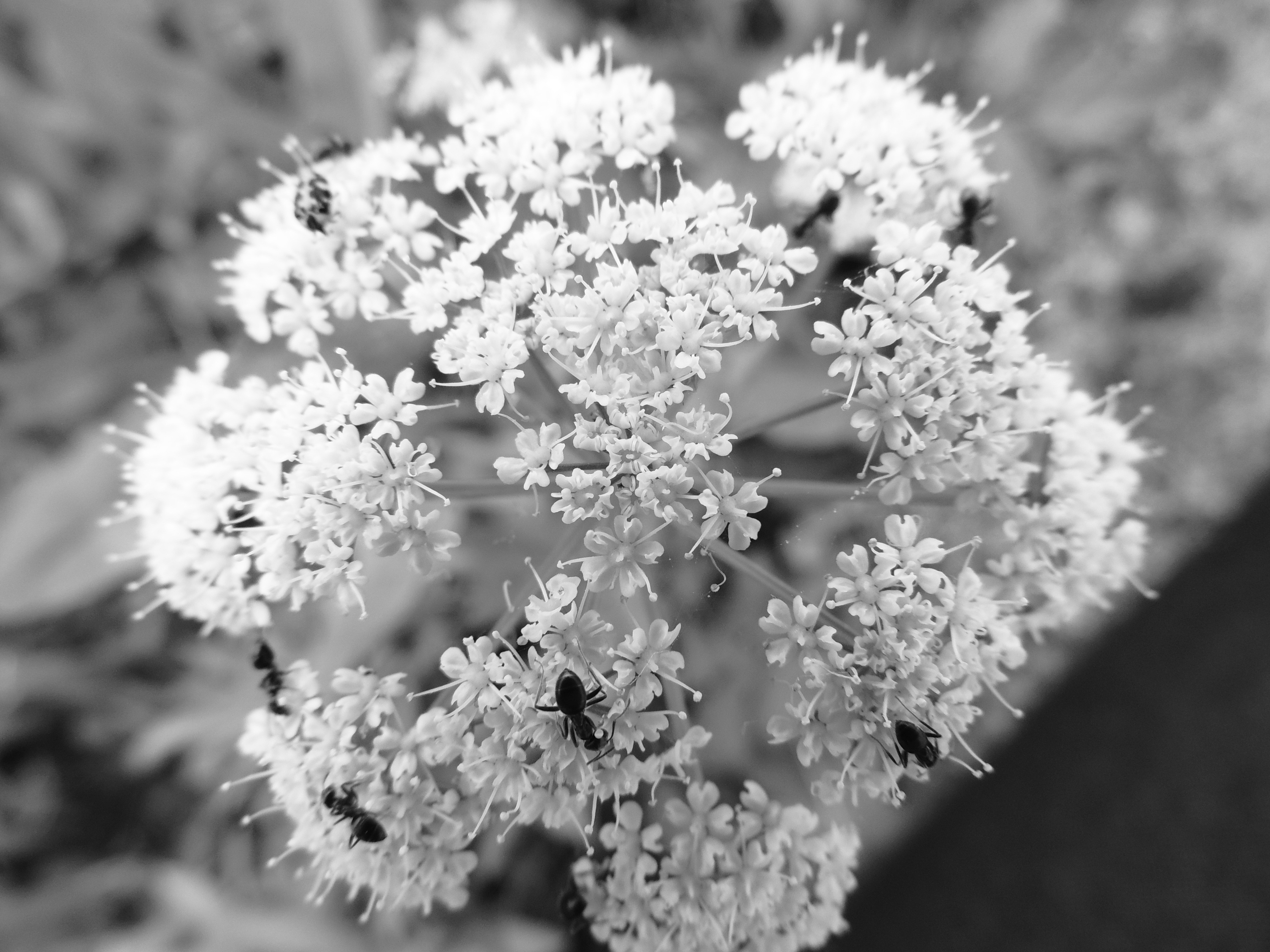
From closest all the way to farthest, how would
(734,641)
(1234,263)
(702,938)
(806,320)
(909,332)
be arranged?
(909,332) → (702,938) → (734,641) → (806,320) → (1234,263)

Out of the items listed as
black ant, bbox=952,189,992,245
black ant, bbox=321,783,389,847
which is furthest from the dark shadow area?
black ant, bbox=321,783,389,847

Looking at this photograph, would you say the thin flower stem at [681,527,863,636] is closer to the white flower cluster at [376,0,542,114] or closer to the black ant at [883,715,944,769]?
the black ant at [883,715,944,769]

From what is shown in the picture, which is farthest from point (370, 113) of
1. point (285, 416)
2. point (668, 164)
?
point (285, 416)

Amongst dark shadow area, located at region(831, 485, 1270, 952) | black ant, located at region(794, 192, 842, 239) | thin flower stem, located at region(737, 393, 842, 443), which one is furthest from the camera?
dark shadow area, located at region(831, 485, 1270, 952)

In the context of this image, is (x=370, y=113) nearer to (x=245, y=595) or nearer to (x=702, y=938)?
(x=245, y=595)

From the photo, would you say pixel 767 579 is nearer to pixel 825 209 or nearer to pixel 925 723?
pixel 925 723

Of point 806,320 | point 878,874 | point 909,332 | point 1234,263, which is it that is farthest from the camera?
point 1234,263

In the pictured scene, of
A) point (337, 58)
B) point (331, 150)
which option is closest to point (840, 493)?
point (331, 150)

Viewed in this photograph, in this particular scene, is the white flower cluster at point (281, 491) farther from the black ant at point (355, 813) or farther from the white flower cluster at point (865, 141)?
the white flower cluster at point (865, 141)
